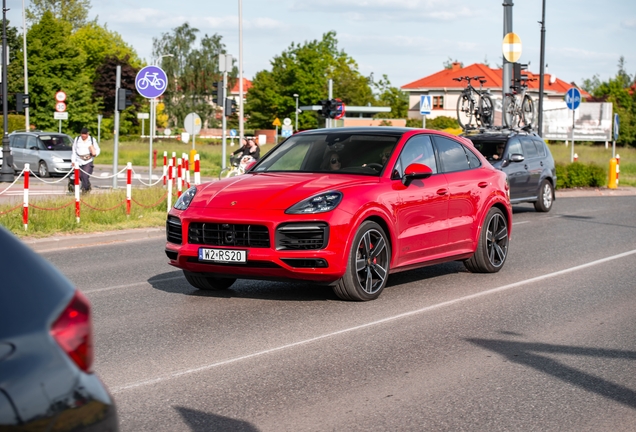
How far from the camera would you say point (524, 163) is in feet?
71.9

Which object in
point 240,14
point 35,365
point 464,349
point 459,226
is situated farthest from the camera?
point 240,14

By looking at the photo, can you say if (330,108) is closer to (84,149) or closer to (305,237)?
(84,149)

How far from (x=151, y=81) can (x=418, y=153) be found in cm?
1428

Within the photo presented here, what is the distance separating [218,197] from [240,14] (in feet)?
98.6

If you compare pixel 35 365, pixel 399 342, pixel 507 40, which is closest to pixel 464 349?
pixel 399 342

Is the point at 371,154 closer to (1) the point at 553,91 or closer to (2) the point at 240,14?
(2) the point at 240,14

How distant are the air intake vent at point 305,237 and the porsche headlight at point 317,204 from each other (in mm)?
128

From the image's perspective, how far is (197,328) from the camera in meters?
7.95

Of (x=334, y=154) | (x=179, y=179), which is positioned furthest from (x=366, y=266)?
(x=179, y=179)

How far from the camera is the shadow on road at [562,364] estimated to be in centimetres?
604

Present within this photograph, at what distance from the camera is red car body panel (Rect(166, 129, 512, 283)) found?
8.68m

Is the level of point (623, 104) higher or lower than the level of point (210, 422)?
higher

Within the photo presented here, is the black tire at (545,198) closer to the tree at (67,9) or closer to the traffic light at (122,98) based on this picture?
the traffic light at (122,98)

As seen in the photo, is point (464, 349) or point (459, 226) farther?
point (459, 226)
